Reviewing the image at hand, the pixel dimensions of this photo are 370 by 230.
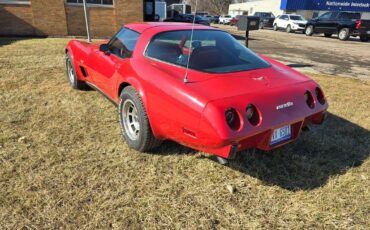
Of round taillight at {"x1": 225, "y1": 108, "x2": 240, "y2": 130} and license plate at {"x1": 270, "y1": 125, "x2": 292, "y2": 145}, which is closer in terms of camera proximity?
round taillight at {"x1": 225, "y1": 108, "x2": 240, "y2": 130}

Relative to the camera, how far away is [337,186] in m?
3.03

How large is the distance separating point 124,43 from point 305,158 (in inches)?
103

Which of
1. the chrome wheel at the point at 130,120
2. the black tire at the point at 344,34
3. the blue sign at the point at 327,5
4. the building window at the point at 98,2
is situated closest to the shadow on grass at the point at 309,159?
the chrome wheel at the point at 130,120

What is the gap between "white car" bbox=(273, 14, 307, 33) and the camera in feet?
87.4

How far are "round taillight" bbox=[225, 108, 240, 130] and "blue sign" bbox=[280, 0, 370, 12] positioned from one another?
141ft

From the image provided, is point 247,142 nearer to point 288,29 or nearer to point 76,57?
point 76,57

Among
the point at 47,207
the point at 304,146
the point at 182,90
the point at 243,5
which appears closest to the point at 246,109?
the point at 182,90

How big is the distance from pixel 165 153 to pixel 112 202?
99 centimetres

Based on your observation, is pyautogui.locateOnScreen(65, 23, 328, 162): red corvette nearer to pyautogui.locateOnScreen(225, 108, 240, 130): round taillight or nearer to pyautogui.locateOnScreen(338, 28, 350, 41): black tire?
pyautogui.locateOnScreen(225, 108, 240, 130): round taillight

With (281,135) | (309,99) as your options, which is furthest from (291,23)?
(281,135)

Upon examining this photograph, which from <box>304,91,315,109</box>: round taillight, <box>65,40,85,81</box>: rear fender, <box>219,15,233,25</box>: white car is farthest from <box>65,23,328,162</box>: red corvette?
<box>219,15,233,25</box>: white car

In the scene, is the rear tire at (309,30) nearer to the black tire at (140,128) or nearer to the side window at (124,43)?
the side window at (124,43)

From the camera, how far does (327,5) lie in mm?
41000

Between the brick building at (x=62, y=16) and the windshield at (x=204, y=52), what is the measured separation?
1251 centimetres
